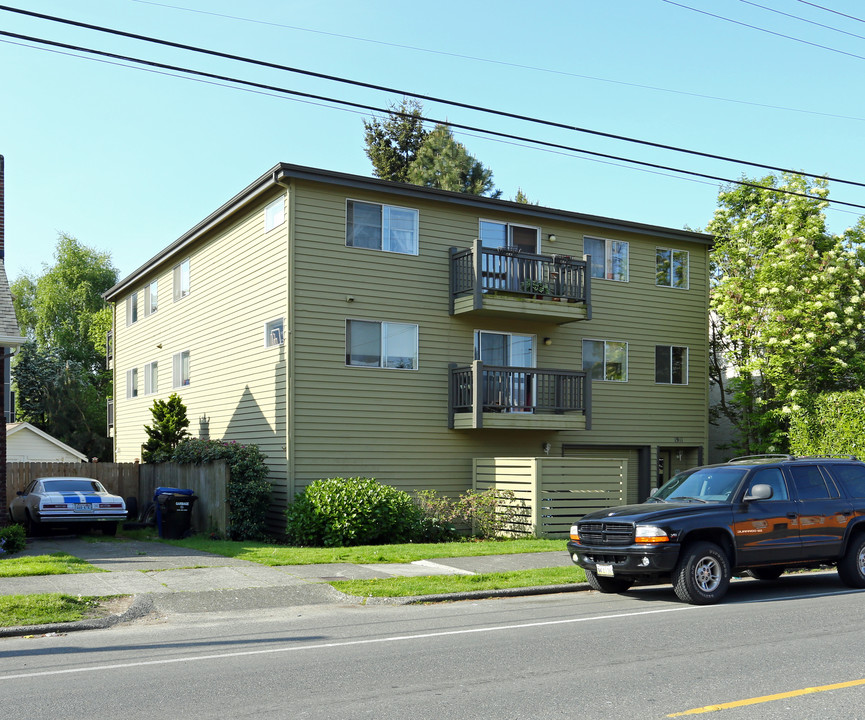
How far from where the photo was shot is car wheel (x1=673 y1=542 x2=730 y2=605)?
1086 centimetres

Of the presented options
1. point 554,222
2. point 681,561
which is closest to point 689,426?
point 554,222

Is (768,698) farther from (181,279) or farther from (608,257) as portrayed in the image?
(181,279)

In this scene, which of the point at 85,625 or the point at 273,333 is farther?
the point at 273,333

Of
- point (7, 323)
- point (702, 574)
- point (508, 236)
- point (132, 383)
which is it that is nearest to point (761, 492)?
point (702, 574)

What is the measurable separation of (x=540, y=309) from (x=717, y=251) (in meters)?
8.90

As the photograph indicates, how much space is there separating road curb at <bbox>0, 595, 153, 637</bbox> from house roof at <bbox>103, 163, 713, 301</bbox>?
11385 mm

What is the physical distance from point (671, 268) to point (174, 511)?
15.2 metres

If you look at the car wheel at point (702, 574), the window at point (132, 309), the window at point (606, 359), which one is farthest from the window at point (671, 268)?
the window at point (132, 309)

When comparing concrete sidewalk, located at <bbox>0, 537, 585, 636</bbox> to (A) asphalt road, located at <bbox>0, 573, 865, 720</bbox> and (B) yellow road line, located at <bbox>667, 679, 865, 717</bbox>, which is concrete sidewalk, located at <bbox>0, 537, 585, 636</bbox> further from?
(B) yellow road line, located at <bbox>667, 679, 865, 717</bbox>

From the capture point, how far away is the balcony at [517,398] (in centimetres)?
2097

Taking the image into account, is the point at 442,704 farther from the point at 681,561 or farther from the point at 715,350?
the point at 715,350

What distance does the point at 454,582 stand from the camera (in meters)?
12.6

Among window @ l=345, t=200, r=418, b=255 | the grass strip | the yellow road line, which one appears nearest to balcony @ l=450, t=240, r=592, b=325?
window @ l=345, t=200, r=418, b=255

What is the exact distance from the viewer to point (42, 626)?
9.72m
